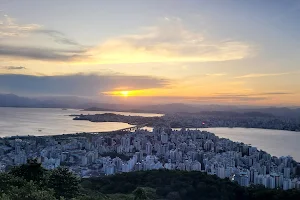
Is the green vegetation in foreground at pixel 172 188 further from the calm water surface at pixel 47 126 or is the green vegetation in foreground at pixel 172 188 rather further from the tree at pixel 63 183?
the calm water surface at pixel 47 126

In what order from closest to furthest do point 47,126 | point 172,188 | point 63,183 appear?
point 63,183, point 172,188, point 47,126

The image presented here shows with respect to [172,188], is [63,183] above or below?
above

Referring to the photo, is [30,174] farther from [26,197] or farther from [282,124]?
[282,124]

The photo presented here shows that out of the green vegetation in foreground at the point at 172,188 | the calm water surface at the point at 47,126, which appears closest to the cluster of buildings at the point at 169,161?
the green vegetation in foreground at the point at 172,188

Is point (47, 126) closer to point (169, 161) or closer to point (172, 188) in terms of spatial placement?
point (169, 161)

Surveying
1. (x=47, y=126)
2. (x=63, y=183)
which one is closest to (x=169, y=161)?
(x=63, y=183)

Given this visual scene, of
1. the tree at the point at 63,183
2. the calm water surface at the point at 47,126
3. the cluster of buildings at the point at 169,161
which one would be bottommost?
the calm water surface at the point at 47,126

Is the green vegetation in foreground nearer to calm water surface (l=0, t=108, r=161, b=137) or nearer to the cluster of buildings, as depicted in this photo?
the cluster of buildings

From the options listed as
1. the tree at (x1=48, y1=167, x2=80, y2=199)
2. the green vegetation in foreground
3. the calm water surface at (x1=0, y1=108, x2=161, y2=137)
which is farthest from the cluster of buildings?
the calm water surface at (x1=0, y1=108, x2=161, y2=137)
